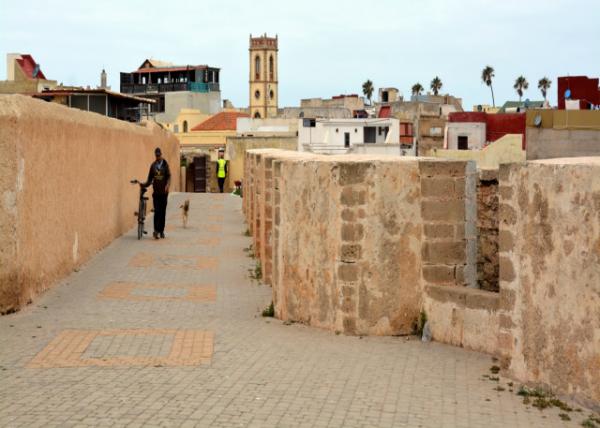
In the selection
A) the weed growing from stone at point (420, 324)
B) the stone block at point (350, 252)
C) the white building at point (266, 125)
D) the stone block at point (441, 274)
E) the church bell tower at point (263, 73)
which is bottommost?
the weed growing from stone at point (420, 324)

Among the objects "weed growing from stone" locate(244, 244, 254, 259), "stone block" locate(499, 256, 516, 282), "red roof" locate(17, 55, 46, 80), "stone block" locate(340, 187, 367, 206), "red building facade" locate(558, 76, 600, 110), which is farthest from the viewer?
"red roof" locate(17, 55, 46, 80)

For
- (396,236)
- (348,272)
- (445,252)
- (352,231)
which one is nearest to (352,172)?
(352,231)

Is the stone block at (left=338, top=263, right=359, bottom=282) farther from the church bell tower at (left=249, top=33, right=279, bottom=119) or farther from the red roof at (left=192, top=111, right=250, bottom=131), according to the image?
the church bell tower at (left=249, top=33, right=279, bottom=119)

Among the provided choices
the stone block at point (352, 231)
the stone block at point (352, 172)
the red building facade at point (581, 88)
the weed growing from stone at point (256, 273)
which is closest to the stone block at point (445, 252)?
the stone block at point (352, 231)

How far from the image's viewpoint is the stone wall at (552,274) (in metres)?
7.05

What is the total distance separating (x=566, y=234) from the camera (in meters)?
7.29

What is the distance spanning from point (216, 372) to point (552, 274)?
279 cm

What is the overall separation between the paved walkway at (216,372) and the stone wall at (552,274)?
0.35 m

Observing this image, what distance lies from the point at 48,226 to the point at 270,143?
4560cm

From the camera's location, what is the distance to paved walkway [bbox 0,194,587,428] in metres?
6.88

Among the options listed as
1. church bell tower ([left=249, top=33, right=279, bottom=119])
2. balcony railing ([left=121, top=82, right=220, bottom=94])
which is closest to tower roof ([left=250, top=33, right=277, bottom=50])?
church bell tower ([left=249, top=33, right=279, bottom=119])

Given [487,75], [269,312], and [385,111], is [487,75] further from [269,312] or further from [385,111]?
[269,312]

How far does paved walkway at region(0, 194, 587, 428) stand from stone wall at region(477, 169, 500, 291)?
1.02 meters

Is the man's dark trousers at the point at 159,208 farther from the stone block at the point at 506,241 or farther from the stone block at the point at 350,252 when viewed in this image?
the stone block at the point at 506,241
